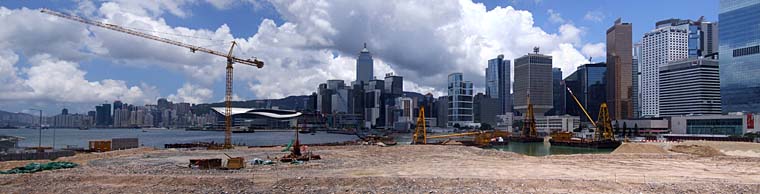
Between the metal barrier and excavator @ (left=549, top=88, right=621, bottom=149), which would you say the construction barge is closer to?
excavator @ (left=549, top=88, right=621, bottom=149)

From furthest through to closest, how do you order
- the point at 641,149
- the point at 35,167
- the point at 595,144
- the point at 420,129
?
1. the point at 420,129
2. the point at 595,144
3. the point at 641,149
4. the point at 35,167

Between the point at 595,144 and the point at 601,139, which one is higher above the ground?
the point at 601,139

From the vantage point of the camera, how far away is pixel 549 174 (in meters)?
35.4

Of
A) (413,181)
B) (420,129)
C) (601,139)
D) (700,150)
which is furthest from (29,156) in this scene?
(601,139)

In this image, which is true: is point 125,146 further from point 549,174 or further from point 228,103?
point 549,174

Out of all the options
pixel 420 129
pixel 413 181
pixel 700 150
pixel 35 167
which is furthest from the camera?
pixel 420 129

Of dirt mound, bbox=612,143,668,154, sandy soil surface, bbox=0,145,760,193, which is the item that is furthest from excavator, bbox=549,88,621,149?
sandy soil surface, bbox=0,145,760,193

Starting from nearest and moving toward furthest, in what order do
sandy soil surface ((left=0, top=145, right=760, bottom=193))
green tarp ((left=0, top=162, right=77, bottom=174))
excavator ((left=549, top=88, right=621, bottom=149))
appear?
sandy soil surface ((left=0, top=145, right=760, bottom=193))
green tarp ((left=0, top=162, right=77, bottom=174))
excavator ((left=549, top=88, right=621, bottom=149))

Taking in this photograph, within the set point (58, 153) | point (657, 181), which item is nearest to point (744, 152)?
point (657, 181)

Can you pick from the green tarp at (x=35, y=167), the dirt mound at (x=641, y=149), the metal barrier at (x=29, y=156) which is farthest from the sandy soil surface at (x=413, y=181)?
the dirt mound at (x=641, y=149)

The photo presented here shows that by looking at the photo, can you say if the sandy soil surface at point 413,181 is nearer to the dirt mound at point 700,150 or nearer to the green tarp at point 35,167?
the green tarp at point 35,167

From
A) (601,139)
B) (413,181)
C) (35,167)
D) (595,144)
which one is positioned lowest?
(595,144)

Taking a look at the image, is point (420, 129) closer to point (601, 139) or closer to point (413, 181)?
point (601, 139)

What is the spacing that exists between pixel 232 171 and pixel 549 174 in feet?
68.9
